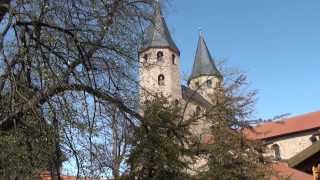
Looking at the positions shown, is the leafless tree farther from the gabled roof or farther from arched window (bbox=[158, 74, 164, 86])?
arched window (bbox=[158, 74, 164, 86])

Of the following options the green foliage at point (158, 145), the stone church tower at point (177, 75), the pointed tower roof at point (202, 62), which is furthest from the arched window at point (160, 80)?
the green foliage at point (158, 145)

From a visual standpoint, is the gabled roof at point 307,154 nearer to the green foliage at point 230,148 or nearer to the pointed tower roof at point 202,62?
the green foliage at point 230,148

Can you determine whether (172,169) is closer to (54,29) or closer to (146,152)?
(146,152)

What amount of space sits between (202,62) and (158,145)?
4742 centimetres

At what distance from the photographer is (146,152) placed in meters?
15.7

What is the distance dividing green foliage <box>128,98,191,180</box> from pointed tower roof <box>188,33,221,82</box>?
37.4 metres

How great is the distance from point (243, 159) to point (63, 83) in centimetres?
1414

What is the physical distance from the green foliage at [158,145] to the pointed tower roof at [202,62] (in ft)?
123

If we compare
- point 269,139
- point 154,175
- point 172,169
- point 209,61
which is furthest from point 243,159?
point 209,61

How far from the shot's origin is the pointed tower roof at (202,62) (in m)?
58.4

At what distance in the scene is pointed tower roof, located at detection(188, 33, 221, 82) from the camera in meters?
58.4

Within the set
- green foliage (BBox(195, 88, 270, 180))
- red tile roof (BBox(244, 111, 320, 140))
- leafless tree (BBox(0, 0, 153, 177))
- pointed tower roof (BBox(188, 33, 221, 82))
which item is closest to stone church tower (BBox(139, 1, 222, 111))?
pointed tower roof (BBox(188, 33, 221, 82))

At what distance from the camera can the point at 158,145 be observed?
40.5ft

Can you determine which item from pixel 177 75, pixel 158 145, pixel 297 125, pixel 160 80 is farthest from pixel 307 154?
pixel 297 125
